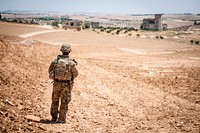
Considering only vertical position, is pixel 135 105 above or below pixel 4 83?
below

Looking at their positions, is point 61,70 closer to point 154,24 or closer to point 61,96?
point 61,96

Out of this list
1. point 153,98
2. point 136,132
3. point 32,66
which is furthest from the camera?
point 32,66

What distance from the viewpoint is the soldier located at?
267 inches

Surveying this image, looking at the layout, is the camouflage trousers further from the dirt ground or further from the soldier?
the dirt ground

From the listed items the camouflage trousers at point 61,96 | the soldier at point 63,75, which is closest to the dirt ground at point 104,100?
the camouflage trousers at point 61,96

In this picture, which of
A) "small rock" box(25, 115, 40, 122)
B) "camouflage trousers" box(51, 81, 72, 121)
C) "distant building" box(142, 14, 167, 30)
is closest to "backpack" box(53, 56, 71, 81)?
"camouflage trousers" box(51, 81, 72, 121)

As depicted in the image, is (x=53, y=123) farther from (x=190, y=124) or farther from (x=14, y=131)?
(x=190, y=124)

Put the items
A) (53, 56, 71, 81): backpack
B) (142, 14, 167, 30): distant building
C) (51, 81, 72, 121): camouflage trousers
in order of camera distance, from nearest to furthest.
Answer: (53, 56, 71, 81): backpack
(51, 81, 72, 121): camouflage trousers
(142, 14, 167, 30): distant building

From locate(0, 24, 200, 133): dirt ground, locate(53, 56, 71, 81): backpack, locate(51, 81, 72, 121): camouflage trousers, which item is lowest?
locate(0, 24, 200, 133): dirt ground

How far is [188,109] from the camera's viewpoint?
9422mm

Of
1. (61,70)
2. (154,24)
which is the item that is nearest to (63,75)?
(61,70)

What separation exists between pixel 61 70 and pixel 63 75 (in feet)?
0.44

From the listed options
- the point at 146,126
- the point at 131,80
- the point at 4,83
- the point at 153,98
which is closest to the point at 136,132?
the point at 146,126

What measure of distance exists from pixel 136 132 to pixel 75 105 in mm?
3012
